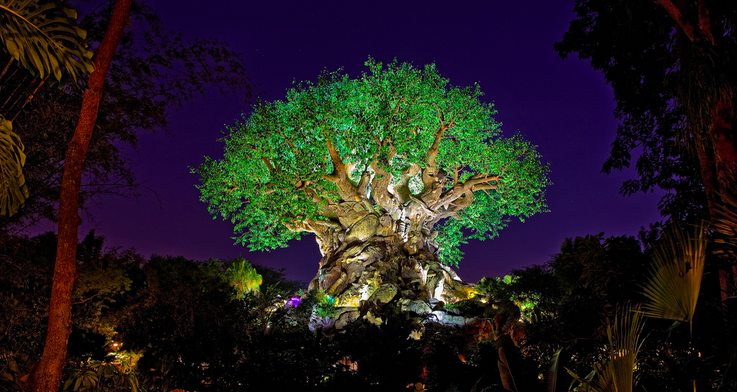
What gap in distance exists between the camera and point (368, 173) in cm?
1639

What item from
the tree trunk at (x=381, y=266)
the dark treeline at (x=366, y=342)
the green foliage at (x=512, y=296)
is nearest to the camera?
the dark treeline at (x=366, y=342)

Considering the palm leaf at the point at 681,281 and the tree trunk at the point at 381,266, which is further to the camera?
the tree trunk at the point at 381,266

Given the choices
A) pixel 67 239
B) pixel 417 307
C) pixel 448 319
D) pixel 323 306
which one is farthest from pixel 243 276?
pixel 67 239

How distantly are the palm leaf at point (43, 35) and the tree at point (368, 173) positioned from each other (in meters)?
11.1

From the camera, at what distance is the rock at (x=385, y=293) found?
1448cm

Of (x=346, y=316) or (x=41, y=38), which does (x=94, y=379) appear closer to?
(x=41, y=38)

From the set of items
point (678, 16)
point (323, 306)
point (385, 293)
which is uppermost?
point (678, 16)

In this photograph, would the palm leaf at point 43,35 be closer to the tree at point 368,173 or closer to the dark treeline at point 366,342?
the dark treeline at point 366,342

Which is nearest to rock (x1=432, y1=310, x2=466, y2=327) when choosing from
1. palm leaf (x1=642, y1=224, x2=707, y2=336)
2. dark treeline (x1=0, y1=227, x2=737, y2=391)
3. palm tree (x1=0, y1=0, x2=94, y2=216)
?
dark treeline (x1=0, y1=227, x2=737, y2=391)

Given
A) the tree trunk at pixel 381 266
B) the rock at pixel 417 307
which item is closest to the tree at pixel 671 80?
the rock at pixel 417 307

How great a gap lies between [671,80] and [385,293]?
11456 mm

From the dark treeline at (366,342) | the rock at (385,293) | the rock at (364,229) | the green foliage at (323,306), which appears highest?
the rock at (364,229)

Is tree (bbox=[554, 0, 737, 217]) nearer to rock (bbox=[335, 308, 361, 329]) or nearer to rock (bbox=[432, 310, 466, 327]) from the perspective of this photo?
rock (bbox=[432, 310, 466, 327])

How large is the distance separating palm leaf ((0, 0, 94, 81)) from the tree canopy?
1108 centimetres
